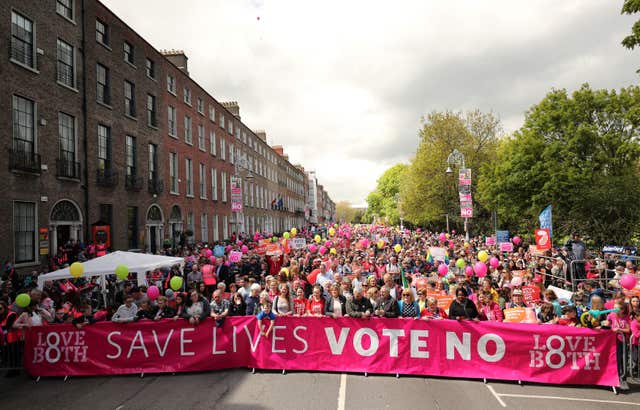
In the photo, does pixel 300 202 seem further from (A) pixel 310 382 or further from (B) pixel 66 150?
(A) pixel 310 382

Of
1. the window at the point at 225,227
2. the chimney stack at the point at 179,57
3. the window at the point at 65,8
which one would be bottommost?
the window at the point at 225,227

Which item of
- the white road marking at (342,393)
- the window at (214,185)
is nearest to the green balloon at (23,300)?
the white road marking at (342,393)

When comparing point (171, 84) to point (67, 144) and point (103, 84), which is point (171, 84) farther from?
point (67, 144)

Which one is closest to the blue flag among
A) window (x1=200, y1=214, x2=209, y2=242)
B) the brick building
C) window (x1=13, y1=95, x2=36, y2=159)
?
the brick building

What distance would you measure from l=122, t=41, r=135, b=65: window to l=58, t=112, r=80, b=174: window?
6.37m

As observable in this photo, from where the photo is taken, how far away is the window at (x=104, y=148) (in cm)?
1872

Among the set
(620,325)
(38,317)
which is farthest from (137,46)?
(620,325)

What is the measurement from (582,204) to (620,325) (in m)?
21.3

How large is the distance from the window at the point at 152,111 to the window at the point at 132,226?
233 inches

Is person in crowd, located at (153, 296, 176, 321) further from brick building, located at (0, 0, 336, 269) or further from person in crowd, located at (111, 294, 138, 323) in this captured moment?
brick building, located at (0, 0, 336, 269)

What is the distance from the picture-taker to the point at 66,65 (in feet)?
54.4

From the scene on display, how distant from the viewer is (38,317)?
8.16 metres

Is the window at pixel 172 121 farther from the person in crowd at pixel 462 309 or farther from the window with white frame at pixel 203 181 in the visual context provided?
the person in crowd at pixel 462 309

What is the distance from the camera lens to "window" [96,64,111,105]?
1887cm
